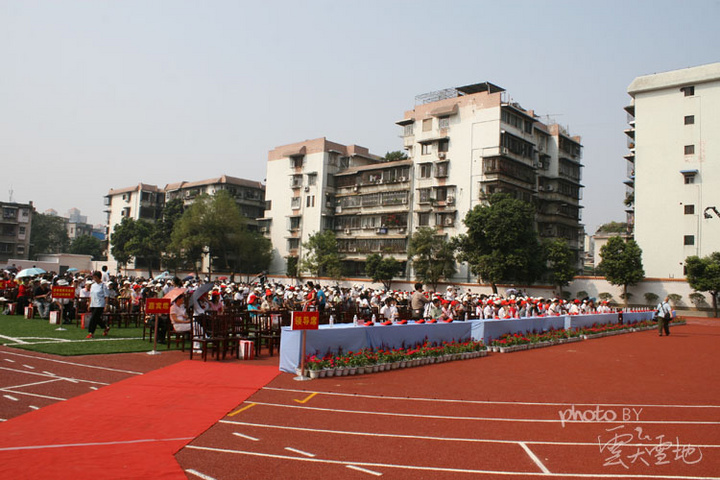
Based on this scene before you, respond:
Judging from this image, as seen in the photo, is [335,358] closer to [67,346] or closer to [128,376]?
[128,376]

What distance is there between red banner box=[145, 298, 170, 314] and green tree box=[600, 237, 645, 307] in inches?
1482

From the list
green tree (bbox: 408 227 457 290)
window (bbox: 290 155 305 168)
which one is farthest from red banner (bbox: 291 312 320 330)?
window (bbox: 290 155 305 168)

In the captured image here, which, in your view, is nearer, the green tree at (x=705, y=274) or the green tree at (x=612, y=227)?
the green tree at (x=705, y=274)

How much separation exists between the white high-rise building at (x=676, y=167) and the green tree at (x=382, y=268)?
2120 centimetres

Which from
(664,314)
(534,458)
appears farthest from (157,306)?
(664,314)

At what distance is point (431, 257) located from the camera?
146 feet

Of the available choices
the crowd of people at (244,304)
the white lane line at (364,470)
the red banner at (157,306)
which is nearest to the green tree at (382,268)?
→ the crowd of people at (244,304)

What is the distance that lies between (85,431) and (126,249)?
60.6 metres

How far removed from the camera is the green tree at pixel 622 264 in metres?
40.2

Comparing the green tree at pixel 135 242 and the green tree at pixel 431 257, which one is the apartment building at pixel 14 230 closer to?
the green tree at pixel 135 242

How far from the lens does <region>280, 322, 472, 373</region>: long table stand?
10891 mm

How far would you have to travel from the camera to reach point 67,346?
1222 cm

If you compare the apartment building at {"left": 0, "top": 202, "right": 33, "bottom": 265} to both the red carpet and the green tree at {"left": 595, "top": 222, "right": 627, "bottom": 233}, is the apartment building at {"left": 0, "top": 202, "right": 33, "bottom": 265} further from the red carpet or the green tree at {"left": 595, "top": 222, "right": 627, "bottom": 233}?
the green tree at {"left": 595, "top": 222, "right": 627, "bottom": 233}

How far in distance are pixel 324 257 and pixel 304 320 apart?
1543 inches
